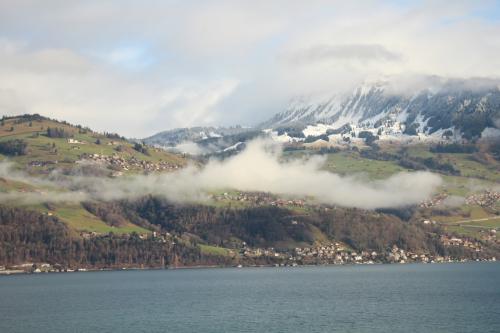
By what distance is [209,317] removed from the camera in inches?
6329

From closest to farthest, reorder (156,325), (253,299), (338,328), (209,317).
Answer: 1. (338,328)
2. (156,325)
3. (209,317)
4. (253,299)

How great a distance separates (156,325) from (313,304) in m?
45.8

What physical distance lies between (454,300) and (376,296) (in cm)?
2100

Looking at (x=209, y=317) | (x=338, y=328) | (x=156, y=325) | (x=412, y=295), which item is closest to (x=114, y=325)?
(x=156, y=325)

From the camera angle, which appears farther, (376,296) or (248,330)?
(376,296)

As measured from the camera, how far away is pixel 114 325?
150 meters

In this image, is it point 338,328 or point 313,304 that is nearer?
point 338,328

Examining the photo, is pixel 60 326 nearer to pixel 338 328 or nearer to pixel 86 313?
pixel 86 313

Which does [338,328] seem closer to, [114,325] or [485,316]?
[485,316]

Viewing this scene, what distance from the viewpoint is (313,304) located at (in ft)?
595

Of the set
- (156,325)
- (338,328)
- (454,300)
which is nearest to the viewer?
A: (338,328)

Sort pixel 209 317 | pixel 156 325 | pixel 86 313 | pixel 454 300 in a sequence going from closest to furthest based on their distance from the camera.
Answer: pixel 156 325, pixel 209 317, pixel 86 313, pixel 454 300

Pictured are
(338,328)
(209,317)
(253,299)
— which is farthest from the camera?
(253,299)

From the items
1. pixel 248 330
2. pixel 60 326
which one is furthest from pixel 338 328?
pixel 60 326
